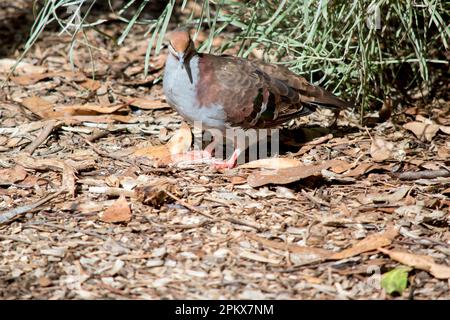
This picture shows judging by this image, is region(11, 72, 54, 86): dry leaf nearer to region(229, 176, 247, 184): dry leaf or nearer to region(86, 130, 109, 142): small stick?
region(86, 130, 109, 142): small stick

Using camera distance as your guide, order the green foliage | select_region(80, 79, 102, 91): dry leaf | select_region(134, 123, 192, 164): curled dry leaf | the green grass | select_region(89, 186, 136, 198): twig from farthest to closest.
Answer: select_region(80, 79, 102, 91): dry leaf < the green grass < select_region(134, 123, 192, 164): curled dry leaf < select_region(89, 186, 136, 198): twig < the green foliage

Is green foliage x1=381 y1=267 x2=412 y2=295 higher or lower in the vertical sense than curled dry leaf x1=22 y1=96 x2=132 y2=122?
lower

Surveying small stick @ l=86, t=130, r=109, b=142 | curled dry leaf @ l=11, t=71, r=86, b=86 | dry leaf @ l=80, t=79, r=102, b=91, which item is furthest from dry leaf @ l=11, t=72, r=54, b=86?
small stick @ l=86, t=130, r=109, b=142

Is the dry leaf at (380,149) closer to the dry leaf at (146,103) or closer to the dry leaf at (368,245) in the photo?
the dry leaf at (368,245)

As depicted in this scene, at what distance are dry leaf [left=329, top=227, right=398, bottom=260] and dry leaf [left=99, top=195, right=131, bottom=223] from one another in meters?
1.07

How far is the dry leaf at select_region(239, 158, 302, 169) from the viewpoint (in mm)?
4492

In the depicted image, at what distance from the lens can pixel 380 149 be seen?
4727 millimetres

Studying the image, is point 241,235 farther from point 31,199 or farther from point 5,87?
point 5,87
